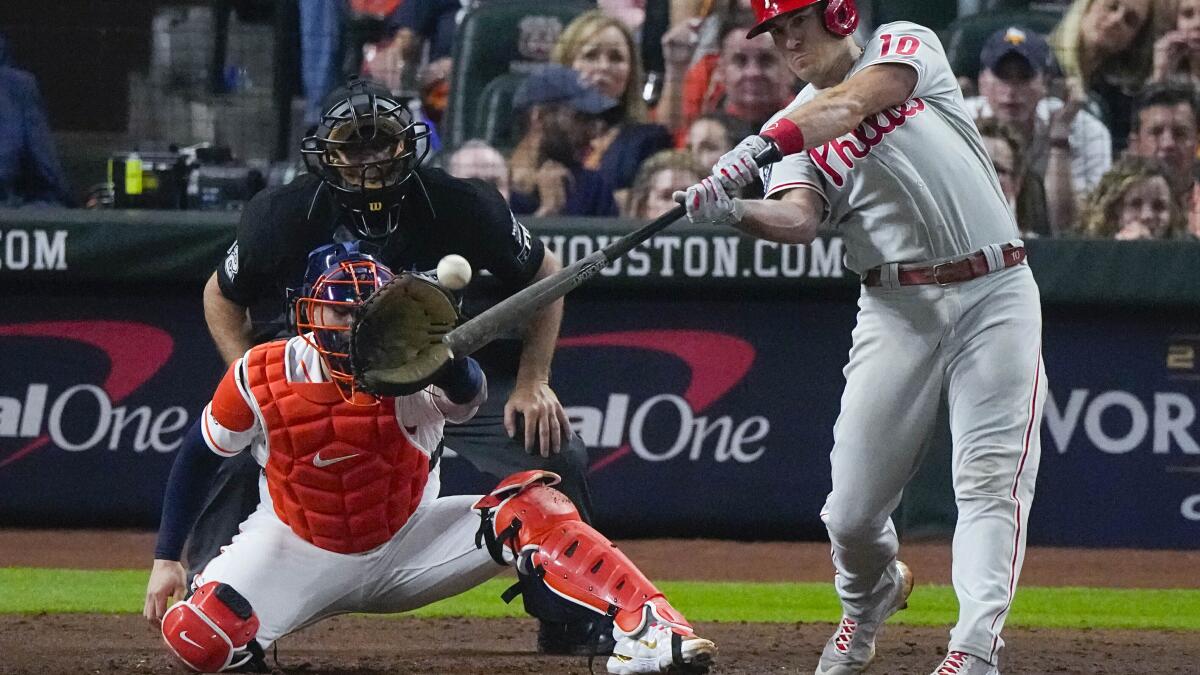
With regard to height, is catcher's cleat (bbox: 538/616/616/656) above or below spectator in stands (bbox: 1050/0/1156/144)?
below

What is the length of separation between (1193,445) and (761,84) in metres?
2.48

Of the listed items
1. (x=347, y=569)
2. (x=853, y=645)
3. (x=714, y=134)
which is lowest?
(x=853, y=645)

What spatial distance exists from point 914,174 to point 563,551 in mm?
1233

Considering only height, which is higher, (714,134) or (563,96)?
(563,96)

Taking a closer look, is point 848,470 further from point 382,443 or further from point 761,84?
point 761,84

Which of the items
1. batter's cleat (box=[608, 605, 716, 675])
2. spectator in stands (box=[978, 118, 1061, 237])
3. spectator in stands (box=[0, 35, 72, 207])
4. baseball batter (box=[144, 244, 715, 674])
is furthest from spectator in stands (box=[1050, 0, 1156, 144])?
batter's cleat (box=[608, 605, 716, 675])

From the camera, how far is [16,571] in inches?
257

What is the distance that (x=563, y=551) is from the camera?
3762mm

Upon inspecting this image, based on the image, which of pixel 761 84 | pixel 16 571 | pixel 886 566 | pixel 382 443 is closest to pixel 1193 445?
pixel 761 84

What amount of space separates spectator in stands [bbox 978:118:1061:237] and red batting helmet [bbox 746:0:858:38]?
3330 millimetres

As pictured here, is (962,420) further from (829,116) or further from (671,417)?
(671,417)

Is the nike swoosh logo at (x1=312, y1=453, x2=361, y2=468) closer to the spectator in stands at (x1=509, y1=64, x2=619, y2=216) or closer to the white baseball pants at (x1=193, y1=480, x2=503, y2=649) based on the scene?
the white baseball pants at (x1=193, y1=480, x2=503, y2=649)

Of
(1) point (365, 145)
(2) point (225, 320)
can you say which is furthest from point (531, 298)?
(2) point (225, 320)

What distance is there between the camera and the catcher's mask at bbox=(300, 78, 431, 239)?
424cm
